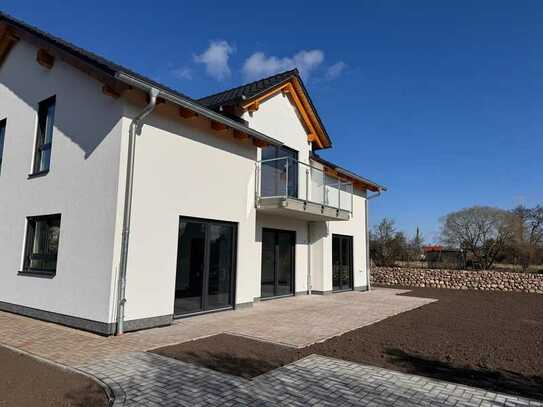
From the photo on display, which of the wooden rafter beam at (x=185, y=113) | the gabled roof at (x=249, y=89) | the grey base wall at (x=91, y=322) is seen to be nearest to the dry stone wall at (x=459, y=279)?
the gabled roof at (x=249, y=89)

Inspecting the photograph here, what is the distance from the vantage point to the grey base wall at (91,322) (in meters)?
6.64

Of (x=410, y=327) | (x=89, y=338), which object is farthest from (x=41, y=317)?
(x=410, y=327)

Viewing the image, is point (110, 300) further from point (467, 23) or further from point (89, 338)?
point (467, 23)

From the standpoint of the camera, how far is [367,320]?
28.3 feet

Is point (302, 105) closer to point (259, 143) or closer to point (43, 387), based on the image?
point (259, 143)

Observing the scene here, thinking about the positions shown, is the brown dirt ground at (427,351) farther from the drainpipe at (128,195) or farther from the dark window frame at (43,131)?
the dark window frame at (43,131)

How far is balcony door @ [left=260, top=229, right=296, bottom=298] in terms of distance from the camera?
39.0ft

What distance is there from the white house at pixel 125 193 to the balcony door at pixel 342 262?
3209mm

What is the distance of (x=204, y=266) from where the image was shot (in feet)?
28.7

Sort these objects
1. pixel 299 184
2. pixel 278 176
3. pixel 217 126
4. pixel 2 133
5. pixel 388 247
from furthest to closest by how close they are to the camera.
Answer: pixel 388 247 → pixel 299 184 → pixel 278 176 → pixel 2 133 → pixel 217 126

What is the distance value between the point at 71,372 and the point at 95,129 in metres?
4.95

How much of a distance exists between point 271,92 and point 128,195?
22.7 ft

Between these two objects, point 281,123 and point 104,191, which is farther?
point 281,123

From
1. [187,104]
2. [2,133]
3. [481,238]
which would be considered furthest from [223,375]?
[481,238]
